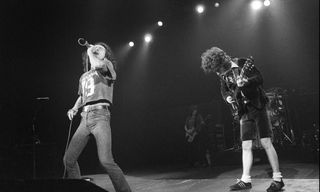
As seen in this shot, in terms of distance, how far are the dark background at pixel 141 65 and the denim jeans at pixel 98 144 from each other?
14.3ft

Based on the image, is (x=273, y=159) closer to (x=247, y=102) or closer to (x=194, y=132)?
(x=247, y=102)

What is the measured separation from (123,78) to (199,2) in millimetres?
4416

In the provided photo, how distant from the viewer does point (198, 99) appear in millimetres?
13258

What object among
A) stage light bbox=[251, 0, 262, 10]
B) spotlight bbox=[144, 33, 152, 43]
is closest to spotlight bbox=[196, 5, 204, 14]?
stage light bbox=[251, 0, 262, 10]

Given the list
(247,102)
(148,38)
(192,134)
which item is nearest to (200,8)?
(148,38)

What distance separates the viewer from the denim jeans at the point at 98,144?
290cm

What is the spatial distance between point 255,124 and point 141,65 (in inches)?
379

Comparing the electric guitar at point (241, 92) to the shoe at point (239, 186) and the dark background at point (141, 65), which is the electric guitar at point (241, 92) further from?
the dark background at point (141, 65)

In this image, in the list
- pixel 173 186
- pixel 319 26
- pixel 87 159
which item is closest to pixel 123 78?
pixel 87 159

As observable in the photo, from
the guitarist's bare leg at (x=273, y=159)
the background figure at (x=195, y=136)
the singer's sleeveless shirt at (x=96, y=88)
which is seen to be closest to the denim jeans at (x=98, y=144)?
the singer's sleeveless shirt at (x=96, y=88)

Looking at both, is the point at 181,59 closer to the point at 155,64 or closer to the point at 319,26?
the point at 155,64

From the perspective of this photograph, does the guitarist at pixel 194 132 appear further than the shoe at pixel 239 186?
Yes

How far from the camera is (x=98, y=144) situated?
9.72 ft

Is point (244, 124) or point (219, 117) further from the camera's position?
point (219, 117)
